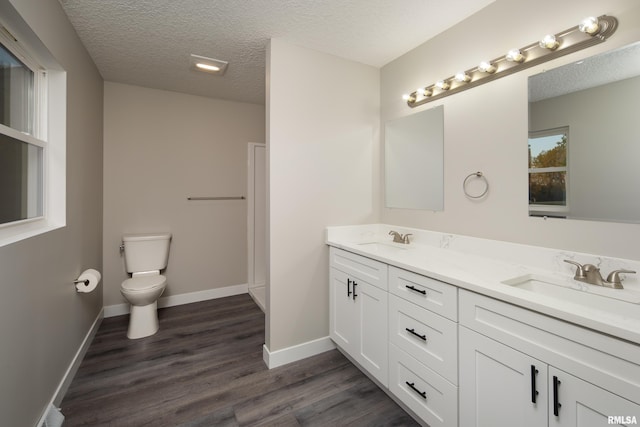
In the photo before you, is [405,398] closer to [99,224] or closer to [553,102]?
[553,102]

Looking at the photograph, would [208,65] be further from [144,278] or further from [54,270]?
[144,278]

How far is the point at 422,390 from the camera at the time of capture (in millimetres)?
1469

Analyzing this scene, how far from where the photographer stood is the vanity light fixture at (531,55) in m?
1.25

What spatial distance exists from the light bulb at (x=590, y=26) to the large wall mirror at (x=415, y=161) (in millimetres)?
806

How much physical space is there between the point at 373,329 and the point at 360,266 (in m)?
0.40

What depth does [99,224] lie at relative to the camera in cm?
271

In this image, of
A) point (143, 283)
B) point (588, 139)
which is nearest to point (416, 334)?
point (588, 139)

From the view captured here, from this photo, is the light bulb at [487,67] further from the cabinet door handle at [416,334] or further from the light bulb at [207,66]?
the light bulb at [207,66]

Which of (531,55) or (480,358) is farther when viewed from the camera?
(531,55)

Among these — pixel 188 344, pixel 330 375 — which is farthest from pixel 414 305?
pixel 188 344

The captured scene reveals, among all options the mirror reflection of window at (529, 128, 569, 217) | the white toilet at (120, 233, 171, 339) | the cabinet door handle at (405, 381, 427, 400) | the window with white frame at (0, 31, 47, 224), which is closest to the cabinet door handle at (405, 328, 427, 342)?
the cabinet door handle at (405, 381, 427, 400)

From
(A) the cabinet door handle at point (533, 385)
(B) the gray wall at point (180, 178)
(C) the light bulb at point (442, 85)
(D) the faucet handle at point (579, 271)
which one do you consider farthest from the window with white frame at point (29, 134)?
(D) the faucet handle at point (579, 271)

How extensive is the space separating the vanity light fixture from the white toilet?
276 centimetres

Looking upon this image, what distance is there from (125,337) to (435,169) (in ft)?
9.66
